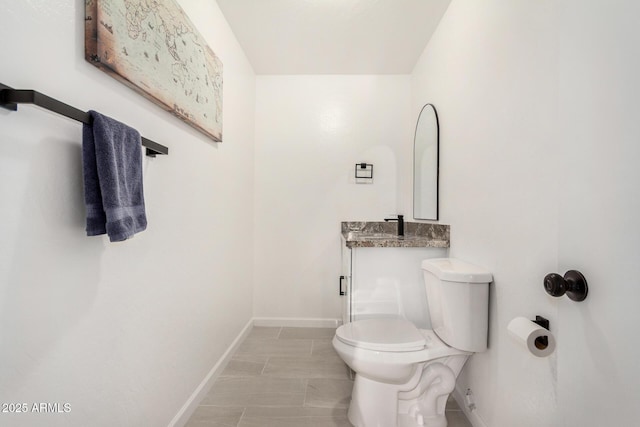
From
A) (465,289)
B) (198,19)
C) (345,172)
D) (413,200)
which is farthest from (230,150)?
(465,289)

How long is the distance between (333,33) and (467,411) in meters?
2.63

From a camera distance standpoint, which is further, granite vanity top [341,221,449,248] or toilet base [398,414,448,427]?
granite vanity top [341,221,449,248]

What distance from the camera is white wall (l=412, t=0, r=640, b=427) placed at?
62 cm

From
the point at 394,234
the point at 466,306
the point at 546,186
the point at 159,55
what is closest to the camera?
the point at 546,186

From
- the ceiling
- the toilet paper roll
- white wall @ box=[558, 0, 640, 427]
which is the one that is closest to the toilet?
the toilet paper roll

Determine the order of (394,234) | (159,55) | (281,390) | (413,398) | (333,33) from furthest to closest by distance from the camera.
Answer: (394,234) → (333,33) → (281,390) → (413,398) → (159,55)

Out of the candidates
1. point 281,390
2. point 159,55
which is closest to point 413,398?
point 281,390

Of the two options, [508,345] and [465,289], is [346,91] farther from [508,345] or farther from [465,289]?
[508,345]

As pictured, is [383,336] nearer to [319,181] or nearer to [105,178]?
[105,178]

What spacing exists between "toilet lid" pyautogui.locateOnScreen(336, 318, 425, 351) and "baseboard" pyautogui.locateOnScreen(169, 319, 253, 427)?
869mm

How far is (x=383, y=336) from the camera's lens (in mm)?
1560

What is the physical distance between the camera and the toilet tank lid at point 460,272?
1.44 metres

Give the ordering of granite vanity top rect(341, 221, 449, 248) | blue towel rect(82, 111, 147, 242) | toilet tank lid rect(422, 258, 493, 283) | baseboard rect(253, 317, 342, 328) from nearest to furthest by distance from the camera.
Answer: blue towel rect(82, 111, 147, 242) < toilet tank lid rect(422, 258, 493, 283) < granite vanity top rect(341, 221, 449, 248) < baseboard rect(253, 317, 342, 328)

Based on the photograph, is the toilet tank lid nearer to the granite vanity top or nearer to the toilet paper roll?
the granite vanity top
